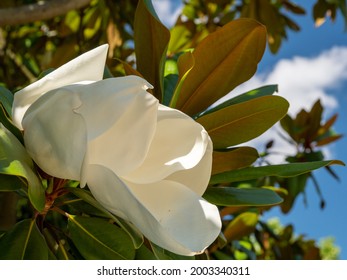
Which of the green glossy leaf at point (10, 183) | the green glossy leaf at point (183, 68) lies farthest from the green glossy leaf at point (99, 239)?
the green glossy leaf at point (183, 68)

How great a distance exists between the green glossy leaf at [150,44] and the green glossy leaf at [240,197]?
0.64 feet

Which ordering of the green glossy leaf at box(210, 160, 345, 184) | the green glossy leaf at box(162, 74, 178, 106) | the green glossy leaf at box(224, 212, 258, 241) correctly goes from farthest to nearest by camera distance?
the green glossy leaf at box(224, 212, 258, 241) → the green glossy leaf at box(162, 74, 178, 106) → the green glossy leaf at box(210, 160, 345, 184)

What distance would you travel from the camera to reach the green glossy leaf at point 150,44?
3.03 ft

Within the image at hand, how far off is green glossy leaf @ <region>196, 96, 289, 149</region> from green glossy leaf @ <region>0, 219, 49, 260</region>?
334mm

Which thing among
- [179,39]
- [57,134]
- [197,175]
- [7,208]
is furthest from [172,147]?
[179,39]

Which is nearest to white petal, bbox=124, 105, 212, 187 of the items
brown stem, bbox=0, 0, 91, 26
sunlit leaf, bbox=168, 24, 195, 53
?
brown stem, bbox=0, 0, 91, 26

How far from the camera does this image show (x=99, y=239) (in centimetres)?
88

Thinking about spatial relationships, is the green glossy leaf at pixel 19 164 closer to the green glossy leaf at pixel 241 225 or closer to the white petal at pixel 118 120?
the white petal at pixel 118 120

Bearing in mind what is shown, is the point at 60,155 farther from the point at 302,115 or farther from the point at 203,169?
the point at 302,115

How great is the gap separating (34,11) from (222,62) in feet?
3.43

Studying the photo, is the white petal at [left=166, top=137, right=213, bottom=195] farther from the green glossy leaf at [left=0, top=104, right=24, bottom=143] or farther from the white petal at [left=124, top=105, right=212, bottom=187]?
the green glossy leaf at [left=0, top=104, right=24, bottom=143]

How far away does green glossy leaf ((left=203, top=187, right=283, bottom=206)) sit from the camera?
0.90 meters

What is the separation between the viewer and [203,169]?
0.77 metres
